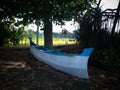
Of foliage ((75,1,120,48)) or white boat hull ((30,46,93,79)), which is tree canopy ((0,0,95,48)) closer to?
white boat hull ((30,46,93,79))

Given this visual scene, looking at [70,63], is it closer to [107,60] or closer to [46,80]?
[46,80]

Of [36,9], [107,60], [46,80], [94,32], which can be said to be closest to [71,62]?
[46,80]

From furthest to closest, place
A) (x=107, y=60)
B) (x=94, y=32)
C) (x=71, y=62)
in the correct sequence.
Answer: (x=94, y=32), (x=107, y=60), (x=71, y=62)

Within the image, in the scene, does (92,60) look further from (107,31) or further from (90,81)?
(90,81)

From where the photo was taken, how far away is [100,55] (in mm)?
11789

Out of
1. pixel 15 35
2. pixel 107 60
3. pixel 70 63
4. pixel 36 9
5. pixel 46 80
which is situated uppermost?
pixel 36 9

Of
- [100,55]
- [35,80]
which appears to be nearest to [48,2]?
[35,80]

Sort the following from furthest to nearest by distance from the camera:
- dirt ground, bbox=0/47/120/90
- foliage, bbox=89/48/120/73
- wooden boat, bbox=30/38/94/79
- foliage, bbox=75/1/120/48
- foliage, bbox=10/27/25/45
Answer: foliage, bbox=10/27/25/45
foliage, bbox=75/1/120/48
foliage, bbox=89/48/120/73
wooden boat, bbox=30/38/94/79
dirt ground, bbox=0/47/120/90

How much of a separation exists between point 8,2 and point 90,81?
5.82 meters

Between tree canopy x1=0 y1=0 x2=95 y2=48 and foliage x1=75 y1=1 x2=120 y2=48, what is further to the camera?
foliage x1=75 y1=1 x2=120 y2=48

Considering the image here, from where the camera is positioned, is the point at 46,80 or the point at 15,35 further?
the point at 15,35

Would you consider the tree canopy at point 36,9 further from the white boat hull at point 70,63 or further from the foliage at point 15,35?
the foliage at point 15,35

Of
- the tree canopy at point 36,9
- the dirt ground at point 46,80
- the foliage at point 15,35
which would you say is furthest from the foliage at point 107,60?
the foliage at point 15,35

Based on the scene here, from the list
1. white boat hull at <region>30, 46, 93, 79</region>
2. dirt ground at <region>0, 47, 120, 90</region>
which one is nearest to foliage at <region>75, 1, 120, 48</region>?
dirt ground at <region>0, 47, 120, 90</region>
